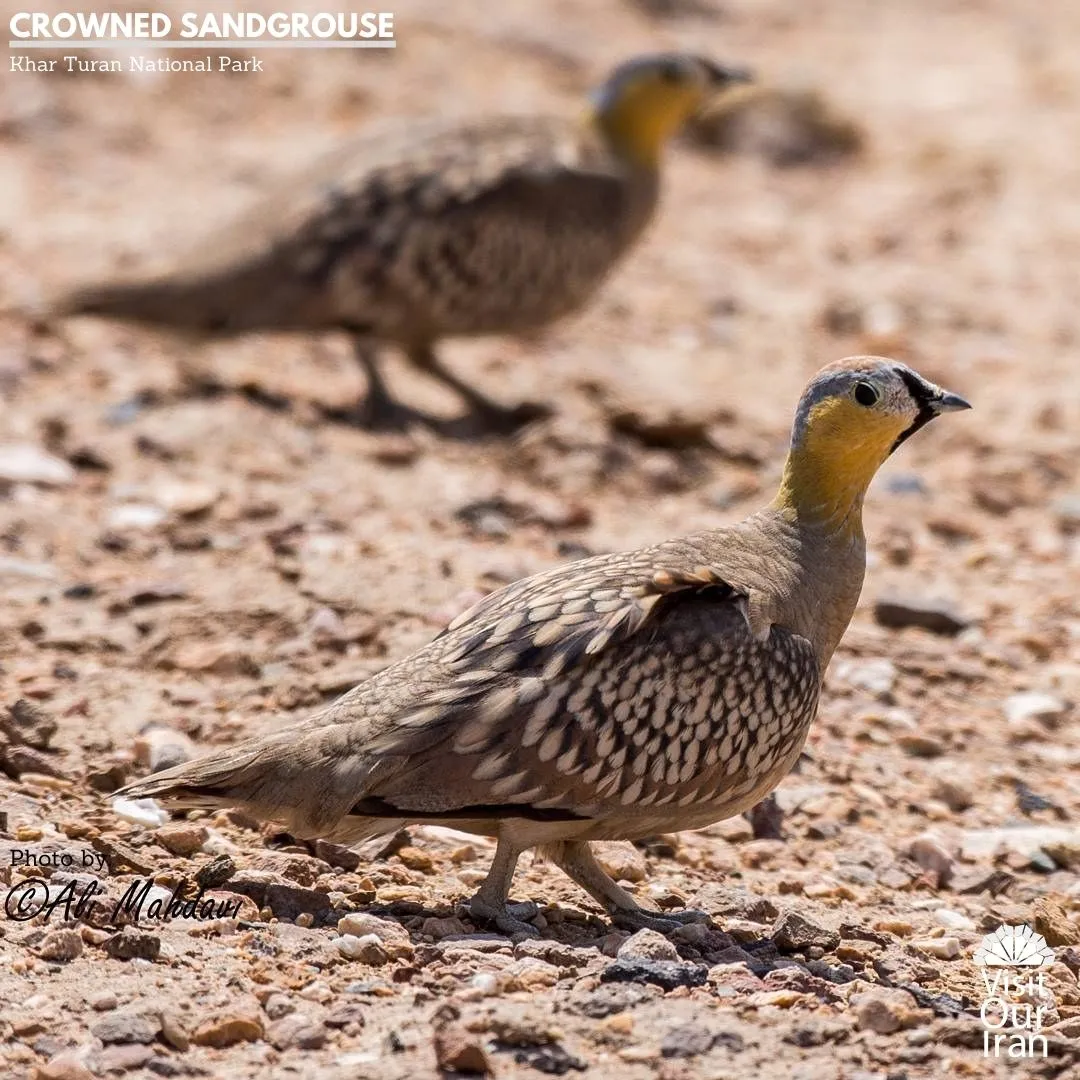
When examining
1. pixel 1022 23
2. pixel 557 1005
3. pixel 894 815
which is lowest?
pixel 557 1005

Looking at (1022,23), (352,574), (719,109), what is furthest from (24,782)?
(1022,23)

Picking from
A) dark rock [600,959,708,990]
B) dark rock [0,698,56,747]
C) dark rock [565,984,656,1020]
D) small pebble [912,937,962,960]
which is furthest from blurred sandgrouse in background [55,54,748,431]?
dark rock [565,984,656,1020]

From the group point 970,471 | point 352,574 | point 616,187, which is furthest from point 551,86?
point 352,574

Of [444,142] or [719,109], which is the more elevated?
[719,109]

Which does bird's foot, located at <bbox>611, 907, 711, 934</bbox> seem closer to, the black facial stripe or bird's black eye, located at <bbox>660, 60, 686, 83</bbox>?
the black facial stripe

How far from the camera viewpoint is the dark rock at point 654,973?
5.11 meters

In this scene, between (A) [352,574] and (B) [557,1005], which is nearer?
(B) [557,1005]

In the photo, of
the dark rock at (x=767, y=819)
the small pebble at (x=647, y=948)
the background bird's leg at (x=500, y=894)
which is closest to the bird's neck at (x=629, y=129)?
the dark rock at (x=767, y=819)

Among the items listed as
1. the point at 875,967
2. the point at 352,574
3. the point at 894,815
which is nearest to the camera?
the point at 875,967

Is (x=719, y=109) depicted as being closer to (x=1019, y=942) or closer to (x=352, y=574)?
(x=352, y=574)

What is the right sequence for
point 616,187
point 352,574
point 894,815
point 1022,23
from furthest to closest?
1. point 1022,23
2. point 616,187
3. point 352,574
4. point 894,815

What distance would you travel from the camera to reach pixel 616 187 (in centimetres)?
1168

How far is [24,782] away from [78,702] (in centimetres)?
81

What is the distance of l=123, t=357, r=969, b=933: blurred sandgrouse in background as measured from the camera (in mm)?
5461
